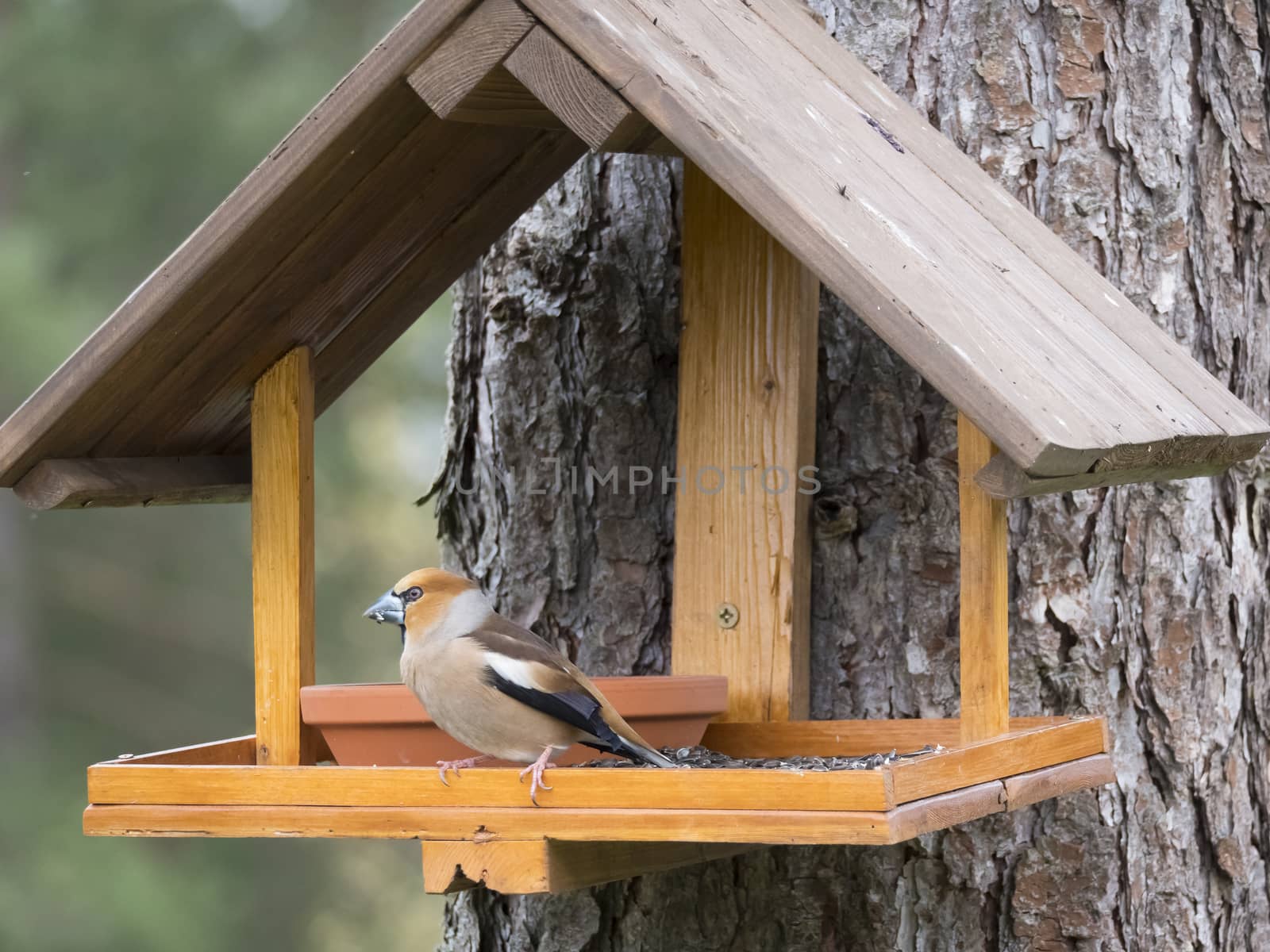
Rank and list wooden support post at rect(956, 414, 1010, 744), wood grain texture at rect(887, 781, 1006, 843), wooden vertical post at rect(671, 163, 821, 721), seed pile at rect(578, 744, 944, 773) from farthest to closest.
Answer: wooden vertical post at rect(671, 163, 821, 721) → seed pile at rect(578, 744, 944, 773) → wooden support post at rect(956, 414, 1010, 744) → wood grain texture at rect(887, 781, 1006, 843)


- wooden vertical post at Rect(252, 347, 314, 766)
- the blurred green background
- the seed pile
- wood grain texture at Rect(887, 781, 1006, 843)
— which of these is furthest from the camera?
the blurred green background

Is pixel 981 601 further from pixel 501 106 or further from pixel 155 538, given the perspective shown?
pixel 155 538

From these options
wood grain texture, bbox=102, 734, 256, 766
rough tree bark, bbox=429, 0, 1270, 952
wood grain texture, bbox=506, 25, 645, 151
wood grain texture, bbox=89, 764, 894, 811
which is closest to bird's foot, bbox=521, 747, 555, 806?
wood grain texture, bbox=89, 764, 894, 811

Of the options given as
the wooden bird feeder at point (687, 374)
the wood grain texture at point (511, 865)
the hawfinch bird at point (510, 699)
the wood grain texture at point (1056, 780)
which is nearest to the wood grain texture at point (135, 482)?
the wooden bird feeder at point (687, 374)

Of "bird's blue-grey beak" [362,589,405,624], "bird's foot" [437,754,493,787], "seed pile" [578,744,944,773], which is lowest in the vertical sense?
"bird's foot" [437,754,493,787]

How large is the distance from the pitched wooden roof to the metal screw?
81 centimetres

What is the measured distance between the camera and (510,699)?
2277mm

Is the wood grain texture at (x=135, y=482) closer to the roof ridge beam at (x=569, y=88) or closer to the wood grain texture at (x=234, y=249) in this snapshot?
the wood grain texture at (x=234, y=249)

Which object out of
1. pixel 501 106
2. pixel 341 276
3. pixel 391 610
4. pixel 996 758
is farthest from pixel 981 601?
pixel 341 276

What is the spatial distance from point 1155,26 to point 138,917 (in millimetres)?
6727

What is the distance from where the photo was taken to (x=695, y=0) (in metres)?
2.59

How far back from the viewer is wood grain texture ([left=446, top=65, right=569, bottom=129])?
7.48 ft

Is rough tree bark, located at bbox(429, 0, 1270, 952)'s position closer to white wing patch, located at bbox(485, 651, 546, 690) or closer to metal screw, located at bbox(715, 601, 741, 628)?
metal screw, located at bbox(715, 601, 741, 628)

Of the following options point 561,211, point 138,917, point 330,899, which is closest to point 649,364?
point 561,211
